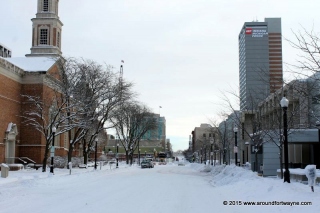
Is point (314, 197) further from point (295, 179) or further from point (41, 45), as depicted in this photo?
point (41, 45)

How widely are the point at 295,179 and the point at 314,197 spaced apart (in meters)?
12.0

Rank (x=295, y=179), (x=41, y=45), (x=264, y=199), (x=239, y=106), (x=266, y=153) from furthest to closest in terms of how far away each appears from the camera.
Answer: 1. (x=41, y=45)
2. (x=239, y=106)
3. (x=266, y=153)
4. (x=295, y=179)
5. (x=264, y=199)

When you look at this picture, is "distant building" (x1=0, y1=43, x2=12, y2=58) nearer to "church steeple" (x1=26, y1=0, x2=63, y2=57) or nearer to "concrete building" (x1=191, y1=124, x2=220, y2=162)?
"church steeple" (x1=26, y1=0, x2=63, y2=57)

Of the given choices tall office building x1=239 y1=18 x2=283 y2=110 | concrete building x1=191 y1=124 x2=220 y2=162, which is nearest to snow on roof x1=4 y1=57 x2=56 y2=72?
tall office building x1=239 y1=18 x2=283 y2=110

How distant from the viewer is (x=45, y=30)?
61.5 meters

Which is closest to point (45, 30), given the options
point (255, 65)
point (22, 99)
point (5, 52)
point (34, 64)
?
point (34, 64)

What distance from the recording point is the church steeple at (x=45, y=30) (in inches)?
2397

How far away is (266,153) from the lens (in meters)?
30.5

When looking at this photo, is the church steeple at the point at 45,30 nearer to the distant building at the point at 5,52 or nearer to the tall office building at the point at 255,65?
the distant building at the point at 5,52

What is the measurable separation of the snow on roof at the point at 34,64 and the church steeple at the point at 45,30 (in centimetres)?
602

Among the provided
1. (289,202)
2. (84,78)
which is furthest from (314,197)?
(84,78)

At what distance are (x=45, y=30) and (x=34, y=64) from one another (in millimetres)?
11333

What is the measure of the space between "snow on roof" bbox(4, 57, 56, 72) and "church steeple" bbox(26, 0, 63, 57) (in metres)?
6.02

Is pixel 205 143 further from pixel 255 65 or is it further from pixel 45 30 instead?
pixel 255 65
